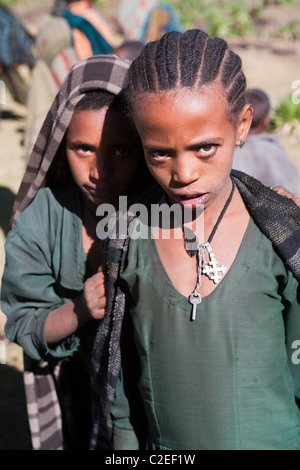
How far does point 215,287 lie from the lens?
156 cm

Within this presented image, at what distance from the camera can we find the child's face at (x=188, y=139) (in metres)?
1.37

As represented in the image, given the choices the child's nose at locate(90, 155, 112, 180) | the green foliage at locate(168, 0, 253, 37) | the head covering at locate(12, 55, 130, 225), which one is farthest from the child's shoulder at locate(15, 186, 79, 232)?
the green foliage at locate(168, 0, 253, 37)

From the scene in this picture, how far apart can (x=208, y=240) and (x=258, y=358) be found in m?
0.35

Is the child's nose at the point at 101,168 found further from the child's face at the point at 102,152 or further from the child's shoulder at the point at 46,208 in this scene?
the child's shoulder at the point at 46,208

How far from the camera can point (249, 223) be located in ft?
5.25

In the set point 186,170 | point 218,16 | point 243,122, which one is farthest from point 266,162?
point 218,16

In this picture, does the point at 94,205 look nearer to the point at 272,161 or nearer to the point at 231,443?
the point at 231,443

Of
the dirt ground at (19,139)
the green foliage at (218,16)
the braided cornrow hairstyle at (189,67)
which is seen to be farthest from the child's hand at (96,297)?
the green foliage at (218,16)

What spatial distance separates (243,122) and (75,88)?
0.57 metres

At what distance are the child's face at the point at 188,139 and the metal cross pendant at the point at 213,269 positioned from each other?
0.17 m

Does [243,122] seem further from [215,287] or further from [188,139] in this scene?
[215,287]

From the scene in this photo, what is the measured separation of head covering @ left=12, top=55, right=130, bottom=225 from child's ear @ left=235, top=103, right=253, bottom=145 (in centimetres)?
43

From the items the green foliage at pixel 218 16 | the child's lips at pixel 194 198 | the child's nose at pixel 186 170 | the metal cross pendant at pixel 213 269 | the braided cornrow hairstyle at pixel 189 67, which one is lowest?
the metal cross pendant at pixel 213 269

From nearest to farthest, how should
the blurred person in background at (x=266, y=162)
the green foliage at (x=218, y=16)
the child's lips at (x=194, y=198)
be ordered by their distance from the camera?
1. the child's lips at (x=194, y=198)
2. the blurred person in background at (x=266, y=162)
3. the green foliage at (x=218, y=16)
